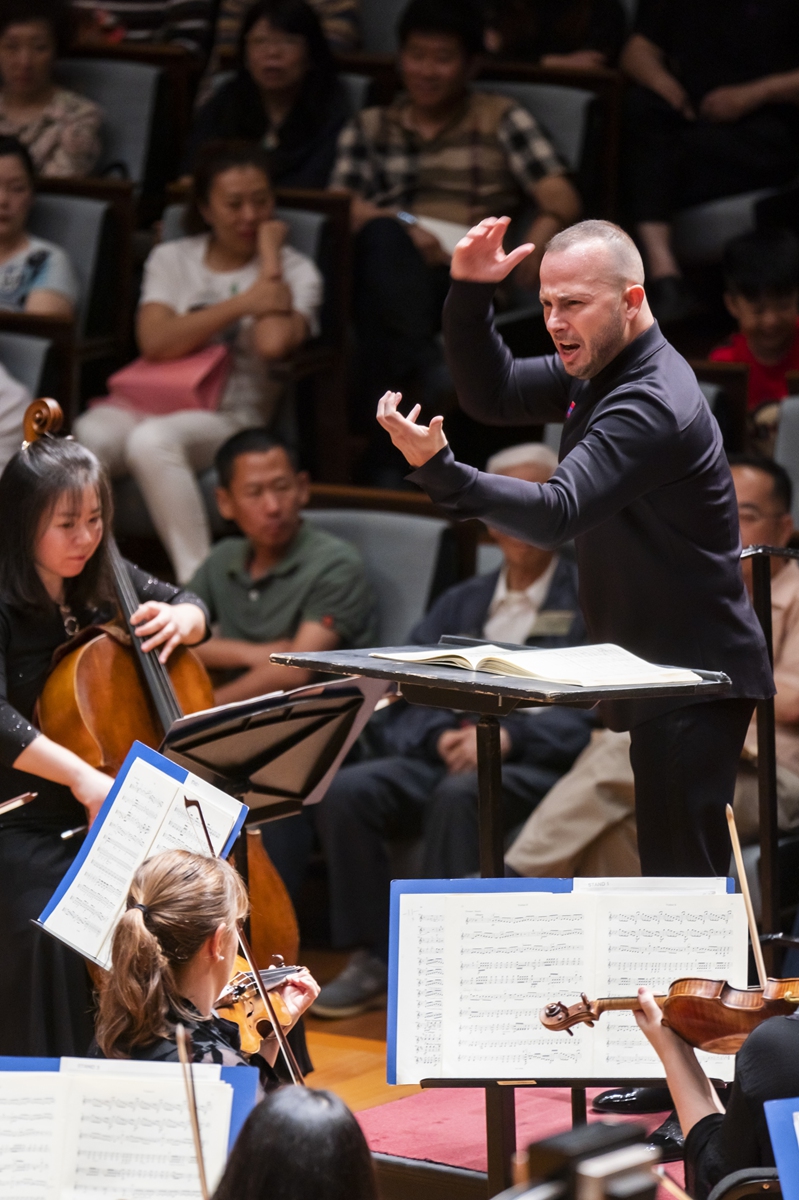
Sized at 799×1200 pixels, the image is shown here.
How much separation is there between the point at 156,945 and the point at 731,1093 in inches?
26.3

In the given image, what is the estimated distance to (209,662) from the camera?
13.5ft

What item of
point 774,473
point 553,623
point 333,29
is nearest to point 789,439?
point 774,473

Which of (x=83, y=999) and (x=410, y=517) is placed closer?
(x=83, y=999)

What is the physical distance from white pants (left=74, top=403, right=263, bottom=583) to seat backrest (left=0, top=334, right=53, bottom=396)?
0.65 feet

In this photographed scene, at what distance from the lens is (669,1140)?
7.56ft

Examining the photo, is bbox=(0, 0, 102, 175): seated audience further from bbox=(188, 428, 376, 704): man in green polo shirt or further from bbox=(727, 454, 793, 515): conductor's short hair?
bbox=(727, 454, 793, 515): conductor's short hair

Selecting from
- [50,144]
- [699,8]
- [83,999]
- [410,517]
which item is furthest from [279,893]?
[699,8]

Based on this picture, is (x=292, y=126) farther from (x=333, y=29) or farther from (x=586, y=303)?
(x=586, y=303)

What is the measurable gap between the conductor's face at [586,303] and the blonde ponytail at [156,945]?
86cm

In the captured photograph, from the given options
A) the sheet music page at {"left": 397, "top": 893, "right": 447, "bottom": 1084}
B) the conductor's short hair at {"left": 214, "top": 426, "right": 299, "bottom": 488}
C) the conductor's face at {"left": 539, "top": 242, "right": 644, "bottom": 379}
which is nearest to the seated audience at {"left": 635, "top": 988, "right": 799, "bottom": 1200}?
the sheet music page at {"left": 397, "top": 893, "right": 447, "bottom": 1084}

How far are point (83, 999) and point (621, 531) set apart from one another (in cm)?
120

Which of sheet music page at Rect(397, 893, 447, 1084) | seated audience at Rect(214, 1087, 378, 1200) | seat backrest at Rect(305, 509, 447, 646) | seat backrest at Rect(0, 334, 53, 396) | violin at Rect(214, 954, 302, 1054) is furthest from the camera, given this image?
seat backrest at Rect(0, 334, 53, 396)

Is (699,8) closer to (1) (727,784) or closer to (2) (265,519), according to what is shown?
(2) (265,519)

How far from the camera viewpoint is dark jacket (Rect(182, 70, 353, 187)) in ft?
17.2
